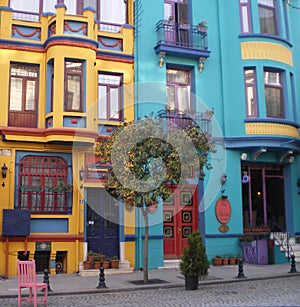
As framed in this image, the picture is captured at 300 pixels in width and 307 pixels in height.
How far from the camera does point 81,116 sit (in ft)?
55.0

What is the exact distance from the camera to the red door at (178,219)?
18.5 meters

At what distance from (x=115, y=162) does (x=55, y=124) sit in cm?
353

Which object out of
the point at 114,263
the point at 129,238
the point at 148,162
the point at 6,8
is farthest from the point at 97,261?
the point at 6,8

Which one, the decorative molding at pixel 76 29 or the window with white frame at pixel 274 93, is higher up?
the decorative molding at pixel 76 29

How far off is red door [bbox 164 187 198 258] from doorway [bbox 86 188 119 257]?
2063mm

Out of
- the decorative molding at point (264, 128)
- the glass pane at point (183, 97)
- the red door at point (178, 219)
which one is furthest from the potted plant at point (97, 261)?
the decorative molding at point (264, 128)

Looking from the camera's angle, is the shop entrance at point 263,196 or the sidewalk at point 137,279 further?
the shop entrance at point 263,196

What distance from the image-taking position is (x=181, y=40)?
19312 mm

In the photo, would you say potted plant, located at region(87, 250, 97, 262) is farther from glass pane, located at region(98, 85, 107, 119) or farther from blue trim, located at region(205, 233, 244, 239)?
glass pane, located at region(98, 85, 107, 119)

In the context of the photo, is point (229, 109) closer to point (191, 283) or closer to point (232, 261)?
point (232, 261)

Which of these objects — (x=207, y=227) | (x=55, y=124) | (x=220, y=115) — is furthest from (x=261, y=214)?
(x=55, y=124)

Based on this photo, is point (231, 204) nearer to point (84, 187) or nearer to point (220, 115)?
point (220, 115)

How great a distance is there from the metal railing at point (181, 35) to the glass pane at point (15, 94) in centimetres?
563

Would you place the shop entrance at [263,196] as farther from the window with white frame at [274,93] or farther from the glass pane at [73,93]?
the glass pane at [73,93]
